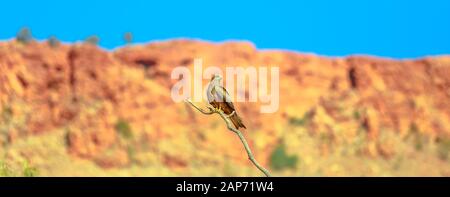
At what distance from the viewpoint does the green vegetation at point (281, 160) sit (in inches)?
3029

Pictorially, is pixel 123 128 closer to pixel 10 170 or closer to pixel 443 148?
pixel 443 148

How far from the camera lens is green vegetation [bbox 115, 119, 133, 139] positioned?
75.5 meters

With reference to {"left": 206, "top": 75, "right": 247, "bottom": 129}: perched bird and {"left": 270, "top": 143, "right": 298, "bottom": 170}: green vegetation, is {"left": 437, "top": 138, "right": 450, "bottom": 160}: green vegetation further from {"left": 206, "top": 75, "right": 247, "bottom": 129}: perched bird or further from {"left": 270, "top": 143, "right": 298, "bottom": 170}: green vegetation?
{"left": 206, "top": 75, "right": 247, "bottom": 129}: perched bird

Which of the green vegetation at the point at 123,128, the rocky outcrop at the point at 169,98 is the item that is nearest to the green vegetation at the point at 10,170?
the rocky outcrop at the point at 169,98

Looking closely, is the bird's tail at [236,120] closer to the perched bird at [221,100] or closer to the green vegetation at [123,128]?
the perched bird at [221,100]

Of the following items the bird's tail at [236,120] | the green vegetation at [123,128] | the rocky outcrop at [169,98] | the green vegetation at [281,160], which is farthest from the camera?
the green vegetation at [281,160]

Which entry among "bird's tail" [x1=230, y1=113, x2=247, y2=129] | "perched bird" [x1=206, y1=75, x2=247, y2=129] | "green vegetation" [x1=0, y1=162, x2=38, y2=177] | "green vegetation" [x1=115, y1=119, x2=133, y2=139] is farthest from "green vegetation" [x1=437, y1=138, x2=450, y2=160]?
"bird's tail" [x1=230, y1=113, x2=247, y2=129]

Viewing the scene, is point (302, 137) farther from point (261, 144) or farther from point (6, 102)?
point (6, 102)

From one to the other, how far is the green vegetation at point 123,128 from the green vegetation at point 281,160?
12.1 meters

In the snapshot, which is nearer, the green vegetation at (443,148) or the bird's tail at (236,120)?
the bird's tail at (236,120)

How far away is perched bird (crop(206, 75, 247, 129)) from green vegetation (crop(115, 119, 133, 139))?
59668mm

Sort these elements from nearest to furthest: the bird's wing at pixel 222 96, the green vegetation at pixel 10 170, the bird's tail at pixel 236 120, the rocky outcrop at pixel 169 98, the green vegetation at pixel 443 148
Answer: the bird's tail at pixel 236 120
the bird's wing at pixel 222 96
the green vegetation at pixel 10 170
the rocky outcrop at pixel 169 98
the green vegetation at pixel 443 148

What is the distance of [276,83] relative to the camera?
8525cm
